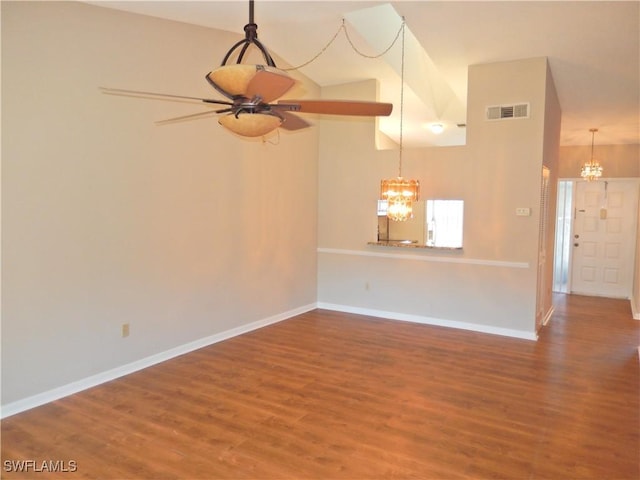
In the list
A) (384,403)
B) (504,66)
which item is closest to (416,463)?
(384,403)

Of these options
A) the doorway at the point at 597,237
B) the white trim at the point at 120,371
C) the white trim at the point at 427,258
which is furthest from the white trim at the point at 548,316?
the white trim at the point at 120,371

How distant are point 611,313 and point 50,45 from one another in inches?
301

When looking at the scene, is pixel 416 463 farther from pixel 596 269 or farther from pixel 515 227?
pixel 596 269

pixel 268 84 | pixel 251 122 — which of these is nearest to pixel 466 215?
pixel 251 122

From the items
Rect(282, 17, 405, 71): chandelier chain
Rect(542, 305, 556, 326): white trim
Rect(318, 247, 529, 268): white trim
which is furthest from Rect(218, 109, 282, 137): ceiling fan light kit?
Rect(542, 305, 556, 326): white trim

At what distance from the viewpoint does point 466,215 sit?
5.45m

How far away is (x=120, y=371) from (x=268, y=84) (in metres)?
3.03

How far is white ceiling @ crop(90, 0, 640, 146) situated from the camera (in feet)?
13.0

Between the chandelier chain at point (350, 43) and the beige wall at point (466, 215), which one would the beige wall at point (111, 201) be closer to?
the chandelier chain at point (350, 43)

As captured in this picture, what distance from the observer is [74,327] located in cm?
354

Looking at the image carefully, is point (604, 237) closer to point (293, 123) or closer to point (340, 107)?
point (293, 123)

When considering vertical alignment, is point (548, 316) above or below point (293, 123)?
below

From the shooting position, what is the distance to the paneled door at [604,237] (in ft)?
25.0

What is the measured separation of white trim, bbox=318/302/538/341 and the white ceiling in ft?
10.2
